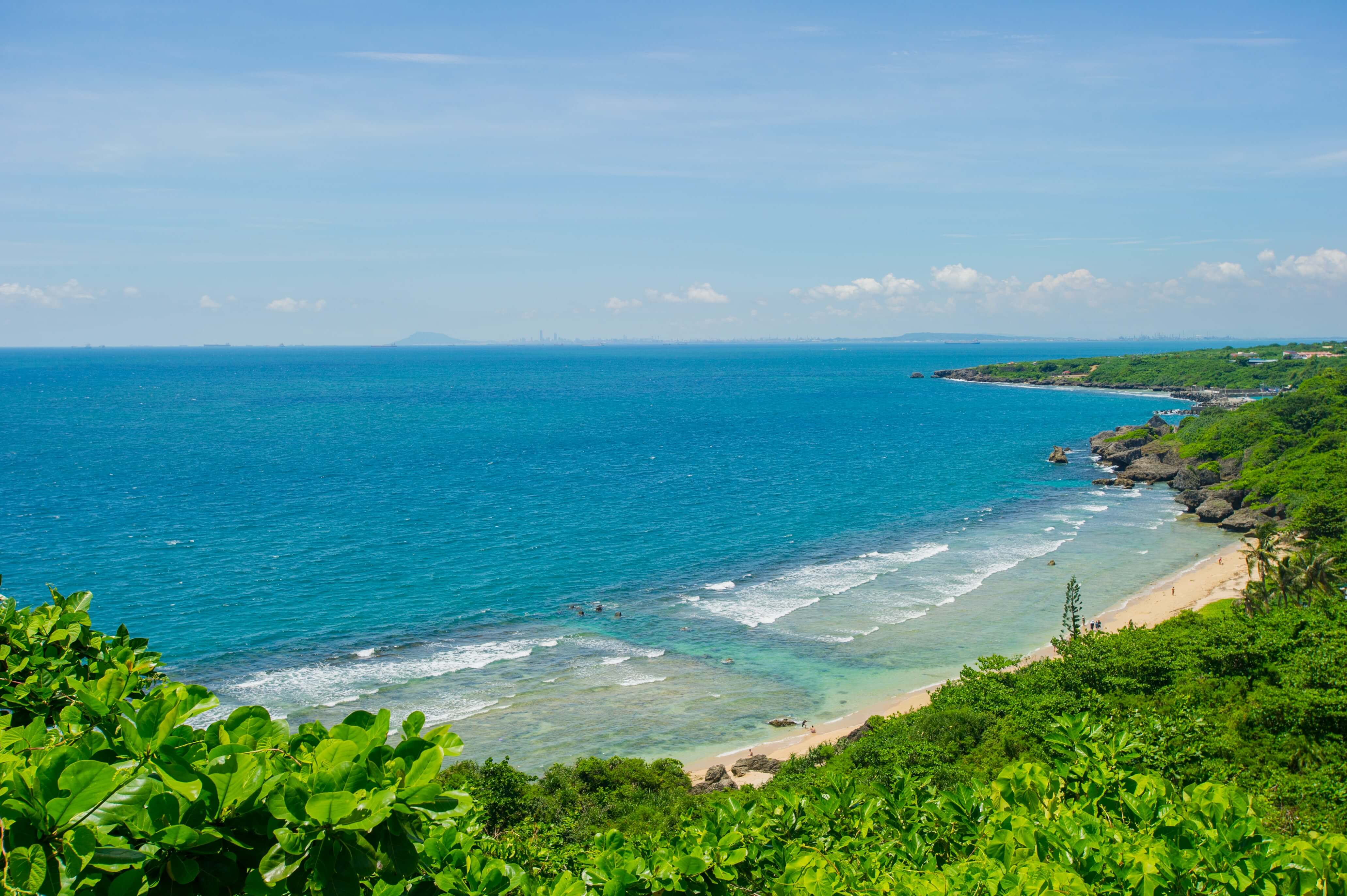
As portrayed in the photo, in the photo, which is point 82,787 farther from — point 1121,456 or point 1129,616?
point 1121,456

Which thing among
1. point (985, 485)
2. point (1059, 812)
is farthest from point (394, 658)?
point (985, 485)

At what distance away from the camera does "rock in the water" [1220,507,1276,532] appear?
58.7 metres

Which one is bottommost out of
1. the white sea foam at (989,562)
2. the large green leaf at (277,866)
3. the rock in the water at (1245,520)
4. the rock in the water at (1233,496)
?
the white sea foam at (989,562)

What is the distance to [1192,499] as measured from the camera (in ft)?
221

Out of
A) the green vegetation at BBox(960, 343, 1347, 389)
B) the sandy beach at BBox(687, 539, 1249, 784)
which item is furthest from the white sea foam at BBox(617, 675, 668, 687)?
the green vegetation at BBox(960, 343, 1347, 389)

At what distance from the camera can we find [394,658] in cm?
3647

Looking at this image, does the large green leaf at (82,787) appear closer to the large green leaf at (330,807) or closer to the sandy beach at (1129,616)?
the large green leaf at (330,807)

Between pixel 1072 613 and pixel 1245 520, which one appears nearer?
pixel 1072 613

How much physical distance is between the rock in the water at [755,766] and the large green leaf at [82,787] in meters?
25.7

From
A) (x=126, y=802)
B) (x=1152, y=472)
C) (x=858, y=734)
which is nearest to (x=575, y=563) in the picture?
(x=858, y=734)

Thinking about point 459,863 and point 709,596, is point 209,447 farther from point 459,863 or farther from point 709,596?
point 459,863

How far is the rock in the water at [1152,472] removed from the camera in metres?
79.0

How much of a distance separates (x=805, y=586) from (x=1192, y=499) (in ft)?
135

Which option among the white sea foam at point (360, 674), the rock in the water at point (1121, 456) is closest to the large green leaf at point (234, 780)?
the white sea foam at point (360, 674)
